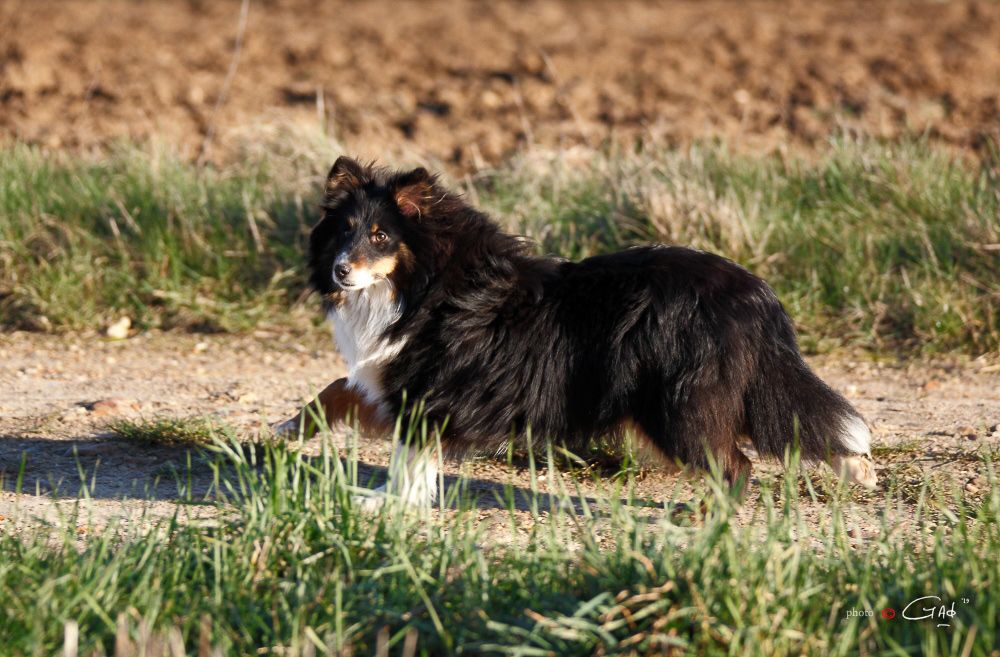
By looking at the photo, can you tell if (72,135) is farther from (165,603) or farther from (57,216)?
(165,603)

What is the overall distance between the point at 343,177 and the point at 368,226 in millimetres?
275

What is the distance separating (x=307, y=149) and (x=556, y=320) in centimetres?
392

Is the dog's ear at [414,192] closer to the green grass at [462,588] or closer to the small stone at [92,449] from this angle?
the green grass at [462,588]

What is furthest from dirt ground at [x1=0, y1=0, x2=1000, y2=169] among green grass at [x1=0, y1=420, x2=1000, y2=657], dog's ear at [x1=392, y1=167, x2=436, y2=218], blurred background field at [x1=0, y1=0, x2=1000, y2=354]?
green grass at [x1=0, y1=420, x2=1000, y2=657]

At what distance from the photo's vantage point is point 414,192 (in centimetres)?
421

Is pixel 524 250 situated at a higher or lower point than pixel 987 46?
lower

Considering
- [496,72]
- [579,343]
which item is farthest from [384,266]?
[496,72]

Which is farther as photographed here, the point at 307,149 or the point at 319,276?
the point at 307,149

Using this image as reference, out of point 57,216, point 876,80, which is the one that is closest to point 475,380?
point 57,216

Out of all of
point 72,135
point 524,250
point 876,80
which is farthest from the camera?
point 876,80

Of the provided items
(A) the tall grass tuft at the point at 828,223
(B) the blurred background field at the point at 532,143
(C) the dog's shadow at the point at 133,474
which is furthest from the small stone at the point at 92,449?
(A) the tall grass tuft at the point at 828,223

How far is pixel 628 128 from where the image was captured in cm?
934

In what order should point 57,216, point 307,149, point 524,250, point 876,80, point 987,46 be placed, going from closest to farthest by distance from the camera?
point 524,250
point 57,216
point 307,149
point 876,80
point 987,46

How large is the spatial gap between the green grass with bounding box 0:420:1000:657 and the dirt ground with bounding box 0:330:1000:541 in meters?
0.44
